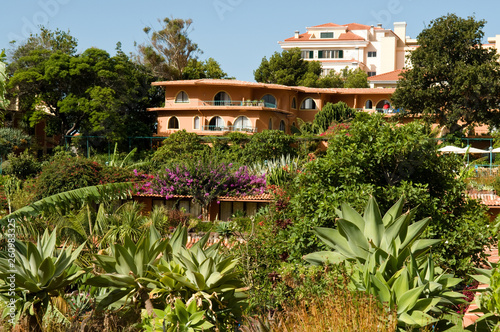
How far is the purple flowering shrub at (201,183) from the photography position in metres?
18.5

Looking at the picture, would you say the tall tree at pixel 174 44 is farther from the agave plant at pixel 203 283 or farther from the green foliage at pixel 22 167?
the agave plant at pixel 203 283

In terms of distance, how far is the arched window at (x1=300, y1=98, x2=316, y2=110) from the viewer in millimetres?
47388

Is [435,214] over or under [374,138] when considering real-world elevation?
under

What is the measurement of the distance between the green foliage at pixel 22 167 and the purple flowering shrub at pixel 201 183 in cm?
1345

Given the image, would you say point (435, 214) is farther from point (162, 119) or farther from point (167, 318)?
point (162, 119)

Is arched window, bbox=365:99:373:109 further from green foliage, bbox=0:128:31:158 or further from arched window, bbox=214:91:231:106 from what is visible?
green foliage, bbox=0:128:31:158

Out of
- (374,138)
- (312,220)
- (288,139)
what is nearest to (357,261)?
(312,220)

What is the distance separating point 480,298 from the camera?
5570 millimetres

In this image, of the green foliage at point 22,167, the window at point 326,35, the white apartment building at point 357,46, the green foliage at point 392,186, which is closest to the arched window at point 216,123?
the green foliage at point 22,167

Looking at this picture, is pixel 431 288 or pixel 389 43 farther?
pixel 389 43

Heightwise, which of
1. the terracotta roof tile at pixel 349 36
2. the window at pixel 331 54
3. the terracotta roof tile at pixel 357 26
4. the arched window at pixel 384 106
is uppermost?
the terracotta roof tile at pixel 357 26

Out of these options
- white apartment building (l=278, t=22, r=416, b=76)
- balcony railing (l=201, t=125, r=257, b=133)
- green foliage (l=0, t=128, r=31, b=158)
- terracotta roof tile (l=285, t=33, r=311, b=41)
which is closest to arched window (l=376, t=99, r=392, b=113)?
balcony railing (l=201, t=125, r=257, b=133)

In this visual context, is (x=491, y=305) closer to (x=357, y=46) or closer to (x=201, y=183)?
(x=201, y=183)

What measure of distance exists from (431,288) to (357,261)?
91 centimetres
